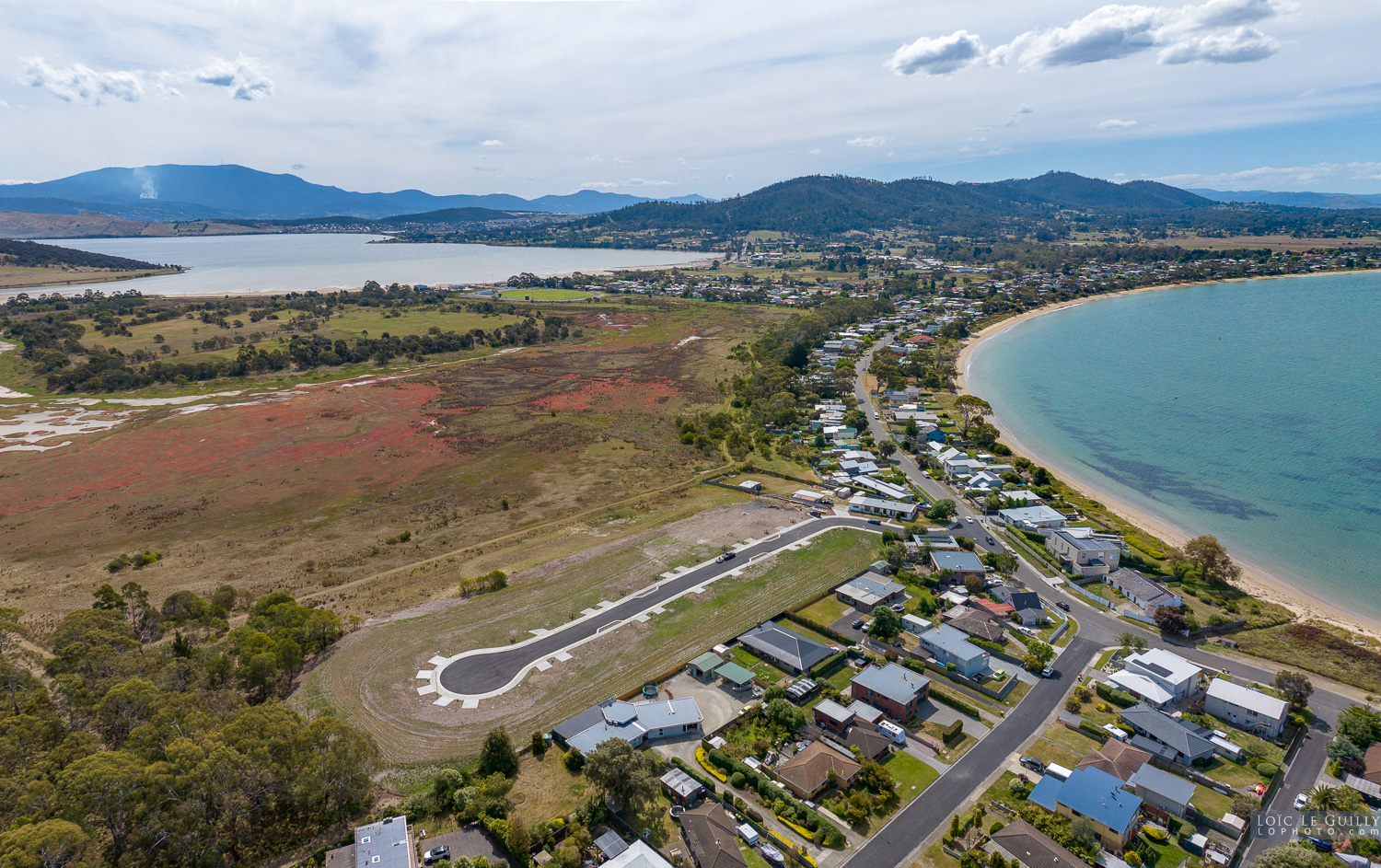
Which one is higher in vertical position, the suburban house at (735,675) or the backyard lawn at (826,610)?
the suburban house at (735,675)

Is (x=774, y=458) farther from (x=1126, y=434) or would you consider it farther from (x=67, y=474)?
(x=67, y=474)

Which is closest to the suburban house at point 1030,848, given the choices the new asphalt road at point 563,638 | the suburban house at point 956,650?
the suburban house at point 956,650

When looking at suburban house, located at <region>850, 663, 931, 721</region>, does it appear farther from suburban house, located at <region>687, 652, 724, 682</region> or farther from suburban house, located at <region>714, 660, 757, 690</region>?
suburban house, located at <region>687, 652, 724, 682</region>

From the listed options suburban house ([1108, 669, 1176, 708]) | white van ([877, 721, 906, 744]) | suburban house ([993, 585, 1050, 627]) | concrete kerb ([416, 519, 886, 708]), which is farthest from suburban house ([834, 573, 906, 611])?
suburban house ([1108, 669, 1176, 708])

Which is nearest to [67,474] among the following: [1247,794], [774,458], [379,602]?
[379,602]

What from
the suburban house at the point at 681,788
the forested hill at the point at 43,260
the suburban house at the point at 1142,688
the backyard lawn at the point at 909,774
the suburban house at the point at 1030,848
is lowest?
the backyard lawn at the point at 909,774

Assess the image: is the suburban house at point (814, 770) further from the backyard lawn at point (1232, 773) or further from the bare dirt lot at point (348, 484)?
the bare dirt lot at point (348, 484)
